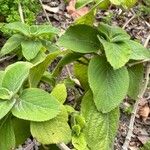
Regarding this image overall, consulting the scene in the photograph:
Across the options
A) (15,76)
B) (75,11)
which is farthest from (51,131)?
(75,11)

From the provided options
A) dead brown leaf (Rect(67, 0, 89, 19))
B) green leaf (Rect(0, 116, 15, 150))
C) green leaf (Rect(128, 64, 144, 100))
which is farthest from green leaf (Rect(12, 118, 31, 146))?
dead brown leaf (Rect(67, 0, 89, 19))

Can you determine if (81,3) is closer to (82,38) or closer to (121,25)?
(82,38)

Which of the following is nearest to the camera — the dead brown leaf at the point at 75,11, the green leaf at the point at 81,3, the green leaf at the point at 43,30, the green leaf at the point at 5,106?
the green leaf at the point at 5,106

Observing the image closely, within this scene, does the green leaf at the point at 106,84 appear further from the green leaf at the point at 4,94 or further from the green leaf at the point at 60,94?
the green leaf at the point at 4,94

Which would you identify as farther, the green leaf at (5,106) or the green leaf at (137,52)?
the green leaf at (137,52)

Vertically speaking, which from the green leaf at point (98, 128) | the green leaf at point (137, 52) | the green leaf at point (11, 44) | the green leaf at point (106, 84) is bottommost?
the green leaf at point (98, 128)

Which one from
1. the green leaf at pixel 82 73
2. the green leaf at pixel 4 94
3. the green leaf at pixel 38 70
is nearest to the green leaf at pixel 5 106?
the green leaf at pixel 4 94

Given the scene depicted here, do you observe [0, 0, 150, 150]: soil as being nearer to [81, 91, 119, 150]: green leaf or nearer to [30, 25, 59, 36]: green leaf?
[30, 25, 59, 36]: green leaf
